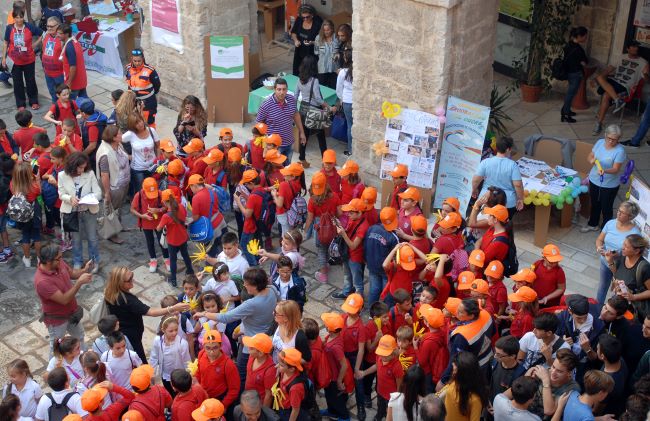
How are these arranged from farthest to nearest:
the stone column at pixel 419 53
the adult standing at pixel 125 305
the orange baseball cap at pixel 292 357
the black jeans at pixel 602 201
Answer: the black jeans at pixel 602 201 < the stone column at pixel 419 53 < the adult standing at pixel 125 305 < the orange baseball cap at pixel 292 357

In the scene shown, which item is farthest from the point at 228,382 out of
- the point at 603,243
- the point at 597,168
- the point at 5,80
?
the point at 5,80

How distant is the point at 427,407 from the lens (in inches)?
254

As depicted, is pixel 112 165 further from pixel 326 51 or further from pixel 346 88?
pixel 326 51

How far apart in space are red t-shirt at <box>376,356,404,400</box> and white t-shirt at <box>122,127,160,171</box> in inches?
190

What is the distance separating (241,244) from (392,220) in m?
2.26

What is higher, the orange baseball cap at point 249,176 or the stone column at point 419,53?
the stone column at point 419,53

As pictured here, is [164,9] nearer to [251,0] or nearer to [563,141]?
[251,0]

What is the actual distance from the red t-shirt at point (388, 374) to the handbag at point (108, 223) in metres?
4.67

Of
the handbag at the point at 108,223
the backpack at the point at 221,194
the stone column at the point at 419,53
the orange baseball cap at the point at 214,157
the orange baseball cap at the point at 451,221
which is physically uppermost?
the stone column at the point at 419,53

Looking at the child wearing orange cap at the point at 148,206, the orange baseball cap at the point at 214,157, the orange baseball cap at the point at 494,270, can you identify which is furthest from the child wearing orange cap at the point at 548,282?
the child wearing orange cap at the point at 148,206

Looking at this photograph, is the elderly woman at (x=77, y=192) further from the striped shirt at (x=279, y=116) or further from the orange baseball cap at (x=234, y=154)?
the striped shirt at (x=279, y=116)

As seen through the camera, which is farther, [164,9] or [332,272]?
[164,9]

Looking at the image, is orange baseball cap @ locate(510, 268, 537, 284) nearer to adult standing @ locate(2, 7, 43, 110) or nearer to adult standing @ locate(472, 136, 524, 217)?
adult standing @ locate(472, 136, 524, 217)

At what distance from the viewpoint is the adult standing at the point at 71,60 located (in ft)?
44.7
